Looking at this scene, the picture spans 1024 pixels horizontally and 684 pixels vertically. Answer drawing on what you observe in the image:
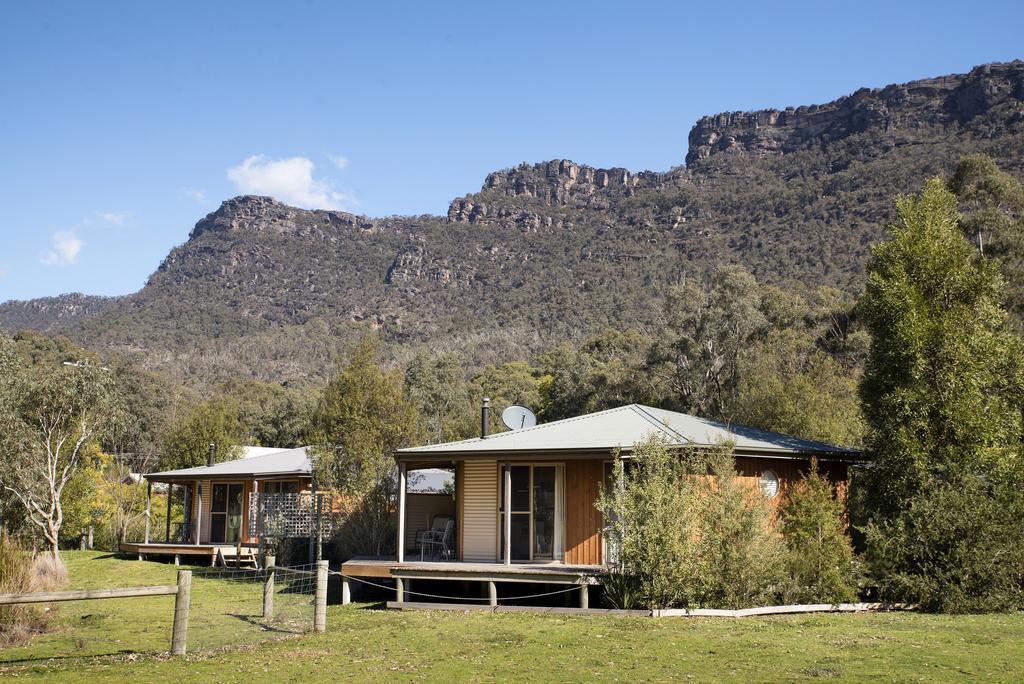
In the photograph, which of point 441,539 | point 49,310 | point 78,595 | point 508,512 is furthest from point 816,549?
point 49,310

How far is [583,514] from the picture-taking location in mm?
16578

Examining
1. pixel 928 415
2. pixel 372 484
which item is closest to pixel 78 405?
pixel 372 484

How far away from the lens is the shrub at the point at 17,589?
1257cm

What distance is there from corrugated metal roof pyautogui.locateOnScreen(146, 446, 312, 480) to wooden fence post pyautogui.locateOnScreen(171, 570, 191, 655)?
1267 centimetres

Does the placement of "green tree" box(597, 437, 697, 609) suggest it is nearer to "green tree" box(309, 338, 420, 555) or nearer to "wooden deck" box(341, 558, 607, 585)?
"wooden deck" box(341, 558, 607, 585)

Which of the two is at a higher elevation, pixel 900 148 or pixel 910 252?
pixel 900 148

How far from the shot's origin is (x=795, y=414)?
27.2 metres

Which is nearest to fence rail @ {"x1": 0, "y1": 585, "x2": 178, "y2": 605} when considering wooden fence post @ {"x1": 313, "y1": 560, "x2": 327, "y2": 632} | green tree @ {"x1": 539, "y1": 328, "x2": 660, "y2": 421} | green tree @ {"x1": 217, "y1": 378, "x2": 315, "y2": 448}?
wooden fence post @ {"x1": 313, "y1": 560, "x2": 327, "y2": 632}

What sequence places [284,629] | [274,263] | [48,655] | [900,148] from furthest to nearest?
1. [274,263]
2. [900,148]
3. [284,629]
4. [48,655]

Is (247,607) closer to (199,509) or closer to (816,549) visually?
(816,549)

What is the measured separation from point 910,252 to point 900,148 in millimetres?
75897

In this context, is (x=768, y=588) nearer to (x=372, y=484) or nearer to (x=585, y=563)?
(x=585, y=563)

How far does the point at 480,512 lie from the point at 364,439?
655 cm

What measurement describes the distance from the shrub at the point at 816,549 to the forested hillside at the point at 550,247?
4276 centimetres
